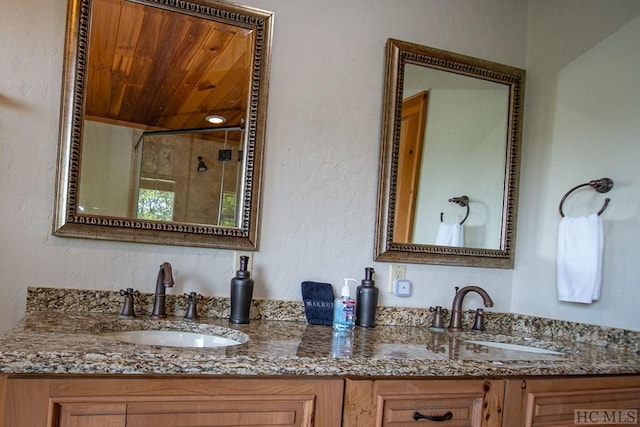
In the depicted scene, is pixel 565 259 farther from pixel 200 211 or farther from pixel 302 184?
pixel 200 211

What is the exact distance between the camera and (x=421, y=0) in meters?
2.16

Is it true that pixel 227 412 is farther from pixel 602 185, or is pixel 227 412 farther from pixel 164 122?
pixel 602 185

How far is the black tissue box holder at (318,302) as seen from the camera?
1858 mm

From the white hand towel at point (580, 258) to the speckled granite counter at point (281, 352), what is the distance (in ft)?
0.52

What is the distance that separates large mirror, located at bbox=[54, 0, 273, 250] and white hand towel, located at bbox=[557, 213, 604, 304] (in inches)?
46.5

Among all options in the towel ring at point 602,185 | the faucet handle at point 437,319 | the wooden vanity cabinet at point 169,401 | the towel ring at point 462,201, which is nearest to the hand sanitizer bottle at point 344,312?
the faucet handle at point 437,319

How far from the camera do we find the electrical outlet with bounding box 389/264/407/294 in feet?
6.73

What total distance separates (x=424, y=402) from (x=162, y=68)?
1.36m

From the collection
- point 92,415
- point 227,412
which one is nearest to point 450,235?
point 227,412

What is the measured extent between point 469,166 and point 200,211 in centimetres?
115

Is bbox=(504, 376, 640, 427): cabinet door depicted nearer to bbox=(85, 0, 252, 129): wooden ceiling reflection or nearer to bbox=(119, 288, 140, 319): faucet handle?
bbox=(119, 288, 140, 319): faucet handle

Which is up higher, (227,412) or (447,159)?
(447,159)

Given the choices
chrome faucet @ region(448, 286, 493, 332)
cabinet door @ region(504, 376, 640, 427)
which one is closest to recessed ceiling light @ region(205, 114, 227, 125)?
chrome faucet @ region(448, 286, 493, 332)

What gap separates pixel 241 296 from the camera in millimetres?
1733
